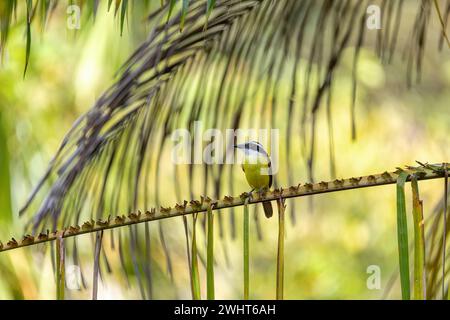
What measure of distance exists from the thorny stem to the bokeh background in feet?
8.94

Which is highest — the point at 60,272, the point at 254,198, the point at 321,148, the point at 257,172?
the point at 321,148

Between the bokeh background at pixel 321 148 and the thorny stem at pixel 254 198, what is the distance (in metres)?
2.73

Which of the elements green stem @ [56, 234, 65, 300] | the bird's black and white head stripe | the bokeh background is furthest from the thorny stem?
the bokeh background

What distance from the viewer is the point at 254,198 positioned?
64.4 inches

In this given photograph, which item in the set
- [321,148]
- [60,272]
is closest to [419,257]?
[60,272]

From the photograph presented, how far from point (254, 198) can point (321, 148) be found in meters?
3.90

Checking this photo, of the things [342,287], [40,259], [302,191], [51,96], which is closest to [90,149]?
[302,191]

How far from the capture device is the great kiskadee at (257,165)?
11.5 ft

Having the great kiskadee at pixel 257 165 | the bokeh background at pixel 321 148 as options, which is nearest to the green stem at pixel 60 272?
the great kiskadee at pixel 257 165

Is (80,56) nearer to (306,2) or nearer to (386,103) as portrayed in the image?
(386,103)

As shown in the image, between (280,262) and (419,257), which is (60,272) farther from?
(419,257)

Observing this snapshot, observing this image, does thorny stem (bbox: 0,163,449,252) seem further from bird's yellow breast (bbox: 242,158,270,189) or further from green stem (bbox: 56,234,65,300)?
bird's yellow breast (bbox: 242,158,270,189)

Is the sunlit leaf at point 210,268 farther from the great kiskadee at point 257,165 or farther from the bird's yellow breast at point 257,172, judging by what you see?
the bird's yellow breast at point 257,172

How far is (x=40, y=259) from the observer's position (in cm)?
371
